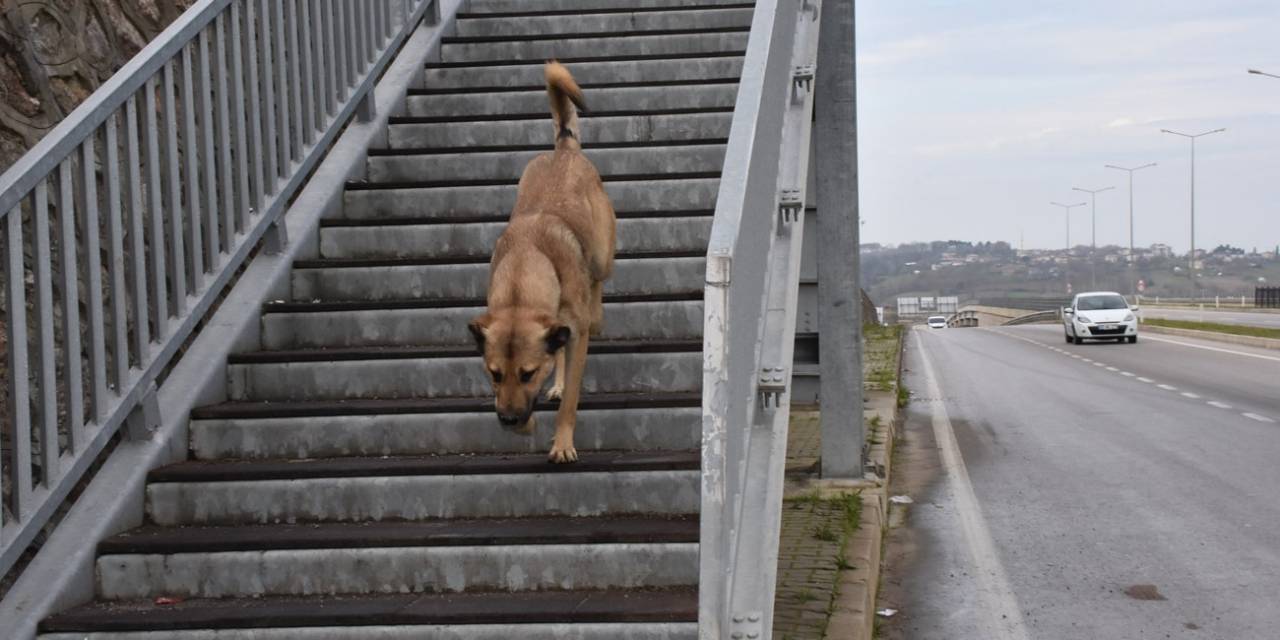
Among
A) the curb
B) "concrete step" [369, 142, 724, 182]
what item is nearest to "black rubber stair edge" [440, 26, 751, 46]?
"concrete step" [369, 142, 724, 182]

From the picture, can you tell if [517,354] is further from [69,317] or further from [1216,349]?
[1216,349]

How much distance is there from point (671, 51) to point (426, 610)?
5.70 metres

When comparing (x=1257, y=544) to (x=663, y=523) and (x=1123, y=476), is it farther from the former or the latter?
(x=663, y=523)

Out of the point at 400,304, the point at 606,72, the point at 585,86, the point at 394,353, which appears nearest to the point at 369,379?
the point at 394,353

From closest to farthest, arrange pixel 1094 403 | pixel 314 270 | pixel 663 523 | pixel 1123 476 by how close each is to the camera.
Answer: pixel 663 523 < pixel 314 270 < pixel 1123 476 < pixel 1094 403

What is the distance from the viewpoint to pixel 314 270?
7.21 metres

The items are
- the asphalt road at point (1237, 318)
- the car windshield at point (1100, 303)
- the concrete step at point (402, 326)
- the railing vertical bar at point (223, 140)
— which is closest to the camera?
the railing vertical bar at point (223, 140)

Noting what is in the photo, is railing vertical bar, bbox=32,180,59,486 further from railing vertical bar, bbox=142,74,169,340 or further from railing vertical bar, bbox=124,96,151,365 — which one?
railing vertical bar, bbox=142,74,169,340

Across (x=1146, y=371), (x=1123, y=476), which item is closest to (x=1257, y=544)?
(x=1123, y=476)

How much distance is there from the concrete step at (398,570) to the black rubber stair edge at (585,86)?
454 centimetres

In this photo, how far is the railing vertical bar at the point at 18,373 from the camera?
4.78 m

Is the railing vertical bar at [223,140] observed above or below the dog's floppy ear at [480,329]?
above

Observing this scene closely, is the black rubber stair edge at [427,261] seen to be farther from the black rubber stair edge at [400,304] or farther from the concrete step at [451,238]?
the black rubber stair edge at [400,304]

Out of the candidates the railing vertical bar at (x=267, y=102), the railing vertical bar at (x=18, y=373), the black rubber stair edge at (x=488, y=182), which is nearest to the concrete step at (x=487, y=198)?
the black rubber stair edge at (x=488, y=182)
